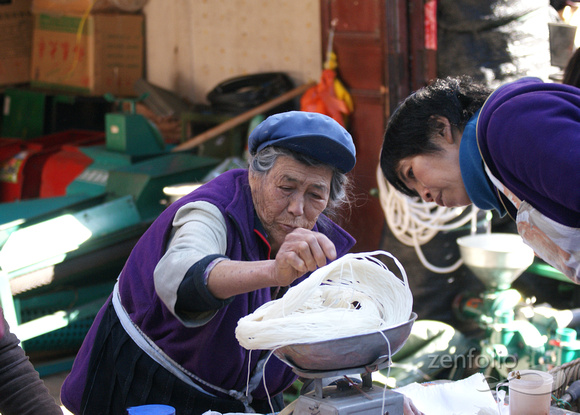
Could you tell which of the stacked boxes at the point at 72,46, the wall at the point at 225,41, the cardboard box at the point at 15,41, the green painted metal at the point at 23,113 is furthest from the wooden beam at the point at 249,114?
the cardboard box at the point at 15,41

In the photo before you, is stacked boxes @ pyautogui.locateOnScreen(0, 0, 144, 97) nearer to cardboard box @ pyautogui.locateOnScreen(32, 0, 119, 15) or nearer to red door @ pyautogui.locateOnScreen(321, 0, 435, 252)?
cardboard box @ pyautogui.locateOnScreen(32, 0, 119, 15)

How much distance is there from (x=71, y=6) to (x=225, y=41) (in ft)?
6.45

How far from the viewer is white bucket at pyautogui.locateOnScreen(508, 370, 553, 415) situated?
1.73m

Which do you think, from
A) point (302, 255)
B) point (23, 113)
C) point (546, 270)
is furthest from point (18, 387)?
point (23, 113)

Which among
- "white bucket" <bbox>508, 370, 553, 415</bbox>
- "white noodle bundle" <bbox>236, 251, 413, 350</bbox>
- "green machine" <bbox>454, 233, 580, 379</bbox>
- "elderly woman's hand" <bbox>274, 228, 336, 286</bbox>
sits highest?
"elderly woman's hand" <bbox>274, 228, 336, 286</bbox>

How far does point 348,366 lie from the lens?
4.90ft

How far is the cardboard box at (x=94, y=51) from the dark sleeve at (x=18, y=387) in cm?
606

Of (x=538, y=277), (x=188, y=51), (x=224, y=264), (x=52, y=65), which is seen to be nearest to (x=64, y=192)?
(x=188, y=51)

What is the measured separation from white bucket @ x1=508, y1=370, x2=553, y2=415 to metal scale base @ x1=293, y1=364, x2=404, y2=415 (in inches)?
15.4

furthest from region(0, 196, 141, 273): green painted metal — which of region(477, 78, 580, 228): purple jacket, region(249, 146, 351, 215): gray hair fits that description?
region(477, 78, 580, 228): purple jacket

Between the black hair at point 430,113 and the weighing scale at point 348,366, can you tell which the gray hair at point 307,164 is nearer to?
the black hair at point 430,113

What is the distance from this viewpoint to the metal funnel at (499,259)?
3521 millimetres

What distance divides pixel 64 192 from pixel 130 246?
1592 mm

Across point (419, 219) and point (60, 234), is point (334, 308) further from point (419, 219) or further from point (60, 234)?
point (60, 234)
